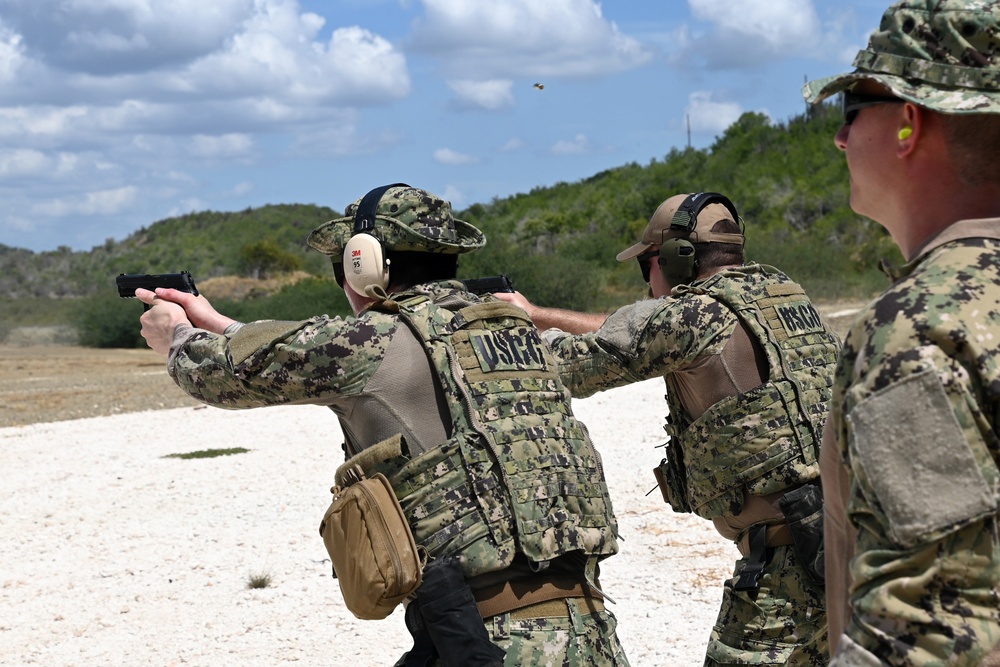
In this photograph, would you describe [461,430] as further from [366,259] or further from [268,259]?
[268,259]

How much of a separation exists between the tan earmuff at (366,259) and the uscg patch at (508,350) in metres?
0.33

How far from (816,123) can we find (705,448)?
6399 centimetres

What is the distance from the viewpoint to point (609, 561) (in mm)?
7973

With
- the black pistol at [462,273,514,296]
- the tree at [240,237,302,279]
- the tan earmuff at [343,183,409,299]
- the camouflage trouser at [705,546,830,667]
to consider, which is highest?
the tree at [240,237,302,279]

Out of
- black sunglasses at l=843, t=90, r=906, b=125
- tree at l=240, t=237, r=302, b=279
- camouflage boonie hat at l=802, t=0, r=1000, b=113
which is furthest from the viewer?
tree at l=240, t=237, r=302, b=279

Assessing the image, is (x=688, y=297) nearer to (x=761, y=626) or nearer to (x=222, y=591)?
(x=761, y=626)

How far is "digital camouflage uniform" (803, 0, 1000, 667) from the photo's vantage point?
5.33ft

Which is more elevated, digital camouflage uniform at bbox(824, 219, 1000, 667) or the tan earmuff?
the tan earmuff

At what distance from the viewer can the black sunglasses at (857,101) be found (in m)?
1.89

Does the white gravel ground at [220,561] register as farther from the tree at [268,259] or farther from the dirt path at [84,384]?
the tree at [268,259]

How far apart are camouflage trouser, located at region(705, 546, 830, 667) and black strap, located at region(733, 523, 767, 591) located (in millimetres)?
25

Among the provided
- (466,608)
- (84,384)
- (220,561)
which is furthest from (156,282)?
(84,384)

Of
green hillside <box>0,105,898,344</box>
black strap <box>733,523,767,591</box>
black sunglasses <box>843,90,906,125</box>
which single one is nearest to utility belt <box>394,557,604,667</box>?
black strap <box>733,523,767,591</box>

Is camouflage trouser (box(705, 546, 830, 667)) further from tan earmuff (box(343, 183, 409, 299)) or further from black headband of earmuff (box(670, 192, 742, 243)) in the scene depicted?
tan earmuff (box(343, 183, 409, 299))
